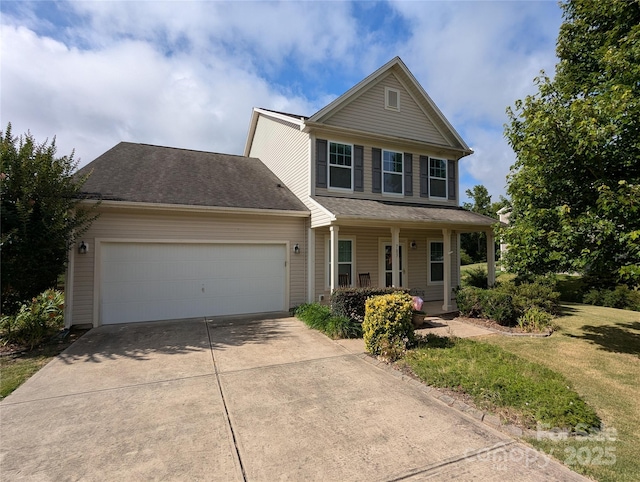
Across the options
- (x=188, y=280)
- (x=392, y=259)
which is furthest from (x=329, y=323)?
(x=188, y=280)

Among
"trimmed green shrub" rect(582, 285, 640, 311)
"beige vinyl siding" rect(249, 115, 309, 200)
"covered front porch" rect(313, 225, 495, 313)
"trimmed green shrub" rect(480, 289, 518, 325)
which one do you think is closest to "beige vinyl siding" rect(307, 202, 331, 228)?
"covered front porch" rect(313, 225, 495, 313)

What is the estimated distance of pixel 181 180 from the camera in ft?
33.8

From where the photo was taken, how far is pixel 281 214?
10.0 m

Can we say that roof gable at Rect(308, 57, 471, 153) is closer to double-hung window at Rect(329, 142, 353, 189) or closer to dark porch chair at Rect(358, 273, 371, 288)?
double-hung window at Rect(329, 142, 353, 189)

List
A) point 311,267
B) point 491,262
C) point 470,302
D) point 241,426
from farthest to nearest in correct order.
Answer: point 491,262 < point 311,267 < point 470,302 < point 241,426

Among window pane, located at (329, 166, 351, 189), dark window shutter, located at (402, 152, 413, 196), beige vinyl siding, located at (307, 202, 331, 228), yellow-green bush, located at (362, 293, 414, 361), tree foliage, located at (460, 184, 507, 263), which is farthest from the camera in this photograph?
tree foliage, located at (460, 184, 507, 263)

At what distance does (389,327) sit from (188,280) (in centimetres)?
610

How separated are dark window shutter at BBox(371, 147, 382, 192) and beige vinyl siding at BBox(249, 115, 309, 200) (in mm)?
2560

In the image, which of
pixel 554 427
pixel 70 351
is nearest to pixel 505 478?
pixel 554 427

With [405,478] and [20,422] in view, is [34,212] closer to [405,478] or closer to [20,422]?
[20,422]

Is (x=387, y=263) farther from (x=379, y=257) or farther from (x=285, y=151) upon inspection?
(x=285, y=151)

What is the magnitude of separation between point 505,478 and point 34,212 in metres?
9.40

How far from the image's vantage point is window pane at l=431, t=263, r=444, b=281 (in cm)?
1267

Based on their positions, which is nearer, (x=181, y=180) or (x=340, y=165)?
(x=181, y=180)
